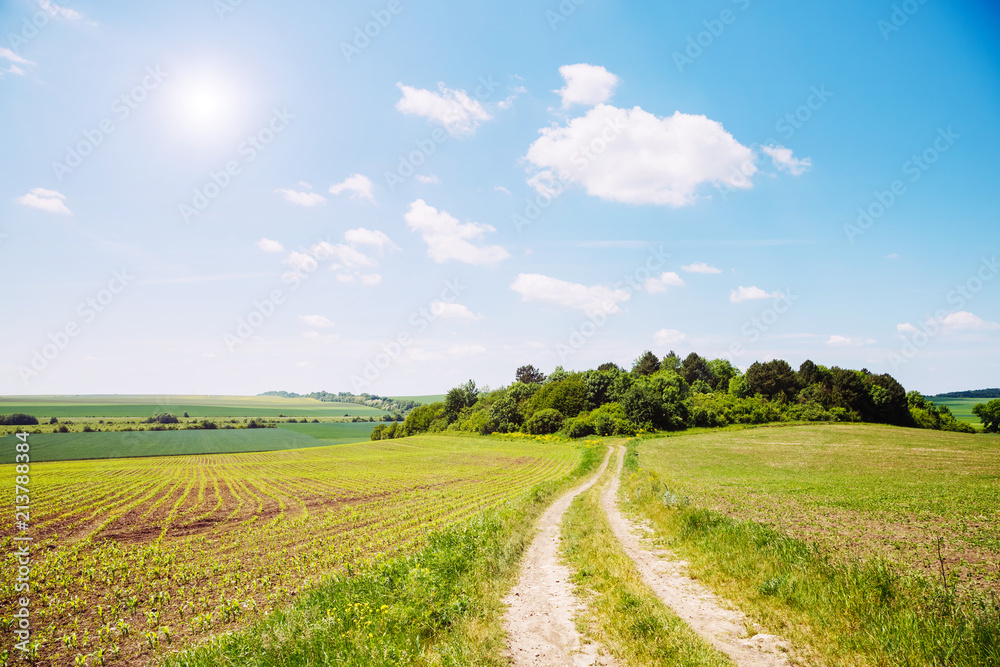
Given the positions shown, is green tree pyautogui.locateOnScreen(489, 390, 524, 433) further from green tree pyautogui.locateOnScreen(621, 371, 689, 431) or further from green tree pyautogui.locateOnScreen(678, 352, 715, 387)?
green tree pyautogui.locateOnScreen(678, 352, 715, 387)

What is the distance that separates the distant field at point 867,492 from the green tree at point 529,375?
87.9 meters

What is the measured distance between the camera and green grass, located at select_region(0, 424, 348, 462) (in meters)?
66.5

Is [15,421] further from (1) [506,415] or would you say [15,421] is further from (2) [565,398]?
(2) [565,398]

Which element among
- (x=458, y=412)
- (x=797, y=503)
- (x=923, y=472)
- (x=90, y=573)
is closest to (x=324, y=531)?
(x=90, y=573)

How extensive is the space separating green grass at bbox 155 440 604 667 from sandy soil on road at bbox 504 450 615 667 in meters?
0.31

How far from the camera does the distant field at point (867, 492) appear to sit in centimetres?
1348

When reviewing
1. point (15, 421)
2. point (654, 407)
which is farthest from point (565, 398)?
point (15, 421)

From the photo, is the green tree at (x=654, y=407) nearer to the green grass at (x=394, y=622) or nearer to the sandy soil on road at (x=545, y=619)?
the sandy soil on road at (x=545, y=619)

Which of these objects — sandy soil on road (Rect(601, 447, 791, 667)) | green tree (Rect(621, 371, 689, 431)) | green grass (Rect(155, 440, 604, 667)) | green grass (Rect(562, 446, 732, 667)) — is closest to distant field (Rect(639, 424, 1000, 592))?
sandy soil on road (Rect(601, 447, 791, 667))

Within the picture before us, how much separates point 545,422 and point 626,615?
7749cm

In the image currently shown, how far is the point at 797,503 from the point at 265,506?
3172cm

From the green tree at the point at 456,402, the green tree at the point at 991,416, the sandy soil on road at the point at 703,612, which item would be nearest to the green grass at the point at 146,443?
the green tree at the point at 456,402

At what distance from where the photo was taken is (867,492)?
77.6 feet

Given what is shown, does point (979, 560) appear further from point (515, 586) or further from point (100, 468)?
point (100, 468)
